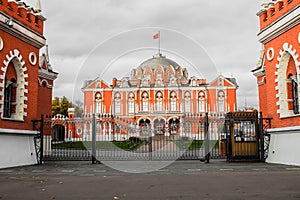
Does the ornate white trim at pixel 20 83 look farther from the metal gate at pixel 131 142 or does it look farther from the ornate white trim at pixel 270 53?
the ornate white trim at pixel 270 53

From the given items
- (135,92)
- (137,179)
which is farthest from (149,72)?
(137,179)

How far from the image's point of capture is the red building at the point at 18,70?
12430 mm

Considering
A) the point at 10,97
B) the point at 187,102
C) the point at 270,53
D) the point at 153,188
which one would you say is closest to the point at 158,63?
the point at 187,102

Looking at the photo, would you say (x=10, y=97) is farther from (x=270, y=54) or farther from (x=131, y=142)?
(x=270, y=54)

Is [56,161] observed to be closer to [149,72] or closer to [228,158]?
[228,158]

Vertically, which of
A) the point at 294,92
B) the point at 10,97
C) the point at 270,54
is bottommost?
the point at 10,97

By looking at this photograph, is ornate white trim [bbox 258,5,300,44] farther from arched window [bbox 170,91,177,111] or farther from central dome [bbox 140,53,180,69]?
central dome [bbox 140,53,180,69]

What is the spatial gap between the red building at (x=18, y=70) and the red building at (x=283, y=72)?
10.6 metres

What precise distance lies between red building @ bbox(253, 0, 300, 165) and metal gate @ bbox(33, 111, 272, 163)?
8.78 feet

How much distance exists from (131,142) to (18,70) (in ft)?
38.7

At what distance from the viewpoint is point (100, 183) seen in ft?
26.9

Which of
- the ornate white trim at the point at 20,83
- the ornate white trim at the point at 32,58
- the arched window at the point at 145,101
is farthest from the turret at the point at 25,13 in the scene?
the arched window at the point at 145,101

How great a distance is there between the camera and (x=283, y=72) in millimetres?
13875

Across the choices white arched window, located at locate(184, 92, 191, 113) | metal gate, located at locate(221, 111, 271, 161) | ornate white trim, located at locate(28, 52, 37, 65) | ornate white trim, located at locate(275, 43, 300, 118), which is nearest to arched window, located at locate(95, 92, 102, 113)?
white arched window, located at locate(184, 92, 191, 113)
